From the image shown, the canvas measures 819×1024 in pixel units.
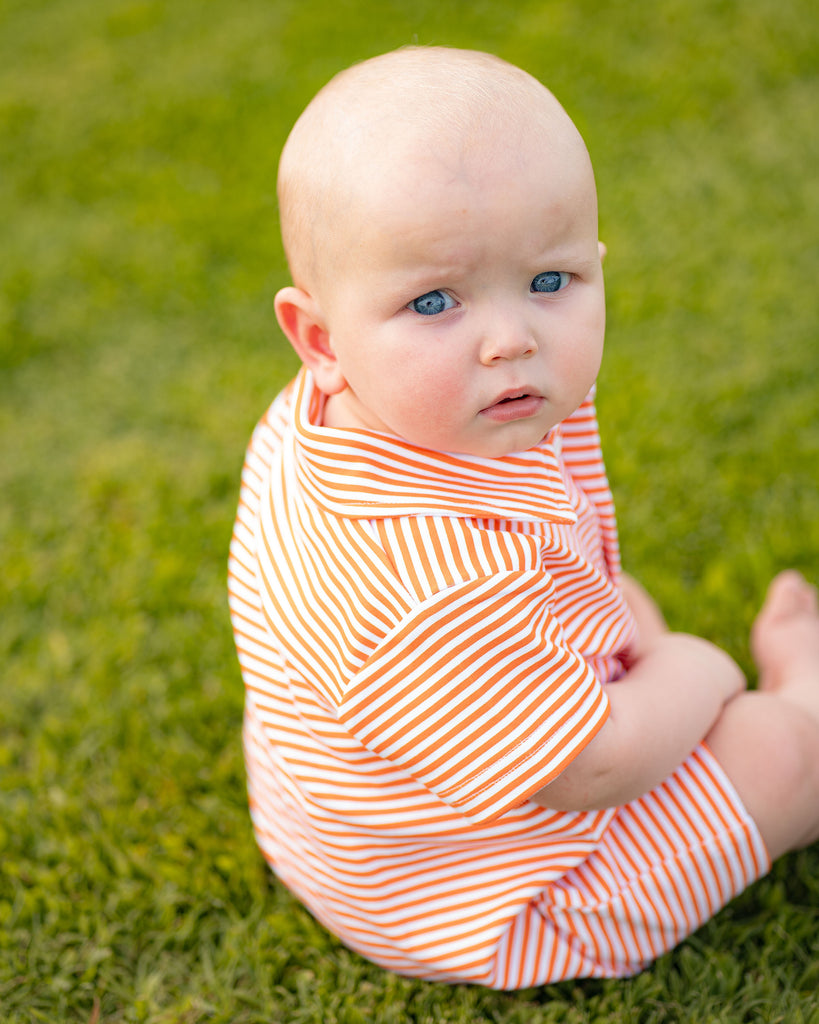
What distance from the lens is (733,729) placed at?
1740 mm

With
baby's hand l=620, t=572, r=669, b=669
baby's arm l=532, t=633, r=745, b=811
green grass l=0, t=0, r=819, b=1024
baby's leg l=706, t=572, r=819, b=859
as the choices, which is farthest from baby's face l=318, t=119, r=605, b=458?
green grass l=0, t=0, r=819, b=1024

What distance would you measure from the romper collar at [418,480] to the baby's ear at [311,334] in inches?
3.0

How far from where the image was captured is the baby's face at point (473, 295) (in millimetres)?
1285

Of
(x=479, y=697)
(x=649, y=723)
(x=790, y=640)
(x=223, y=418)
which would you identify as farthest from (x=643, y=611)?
(x=223, y=418)

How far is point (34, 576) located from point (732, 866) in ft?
6.26

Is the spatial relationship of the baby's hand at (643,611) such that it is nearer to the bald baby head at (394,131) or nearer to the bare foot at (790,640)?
the bare foot at (790,640)

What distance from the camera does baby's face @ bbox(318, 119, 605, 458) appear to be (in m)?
1.29

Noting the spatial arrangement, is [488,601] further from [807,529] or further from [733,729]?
[807,529]

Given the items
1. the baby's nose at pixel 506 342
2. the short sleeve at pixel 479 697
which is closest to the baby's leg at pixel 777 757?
the short sleeve at pixel 479 697

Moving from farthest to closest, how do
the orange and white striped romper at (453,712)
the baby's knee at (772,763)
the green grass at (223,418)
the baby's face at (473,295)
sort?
1. the green grass at (223,418)
2. the baby's knee at (772,763)
3. the orange and white striped romper at (453,712)
4. the baby's face at (473,295)

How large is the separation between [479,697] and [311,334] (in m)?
0.58

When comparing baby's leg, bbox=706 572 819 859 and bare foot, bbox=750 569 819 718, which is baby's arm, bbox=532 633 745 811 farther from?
bare foot, bbox=750 569 819 718

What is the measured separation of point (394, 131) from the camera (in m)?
1.31

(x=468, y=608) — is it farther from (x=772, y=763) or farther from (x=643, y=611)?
(x=643, y=611)
